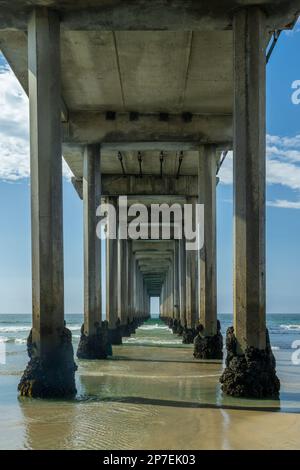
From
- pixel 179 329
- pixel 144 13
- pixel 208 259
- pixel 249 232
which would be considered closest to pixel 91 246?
pixel 208 259

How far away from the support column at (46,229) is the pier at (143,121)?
0.7 inches

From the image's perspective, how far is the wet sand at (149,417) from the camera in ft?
21.5

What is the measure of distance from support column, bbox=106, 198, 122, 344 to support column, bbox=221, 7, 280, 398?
14.0m

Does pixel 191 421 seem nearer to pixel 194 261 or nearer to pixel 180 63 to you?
pixel 180 63

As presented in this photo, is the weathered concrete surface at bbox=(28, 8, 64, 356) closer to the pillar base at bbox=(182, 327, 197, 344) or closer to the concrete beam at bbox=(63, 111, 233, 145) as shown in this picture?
the concrete beam at bbox=(63, 111, 233, 145)

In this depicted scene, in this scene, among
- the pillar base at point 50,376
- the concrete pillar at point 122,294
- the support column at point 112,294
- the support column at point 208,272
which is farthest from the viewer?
the concrete pillar at point 122,294

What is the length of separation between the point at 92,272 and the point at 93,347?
6.94 ft

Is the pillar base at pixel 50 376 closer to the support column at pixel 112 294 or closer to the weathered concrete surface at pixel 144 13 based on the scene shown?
the weathered concrete surface at pixel 144 13

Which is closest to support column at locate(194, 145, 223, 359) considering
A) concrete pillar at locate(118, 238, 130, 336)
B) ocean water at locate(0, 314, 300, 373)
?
ocean water at locate(0, 314, 300, 373)

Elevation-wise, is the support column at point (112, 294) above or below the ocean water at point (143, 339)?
above

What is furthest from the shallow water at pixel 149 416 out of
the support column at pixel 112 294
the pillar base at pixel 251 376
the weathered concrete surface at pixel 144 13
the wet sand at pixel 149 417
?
the support column at pixel 112 294

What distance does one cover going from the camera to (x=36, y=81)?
407 inches
